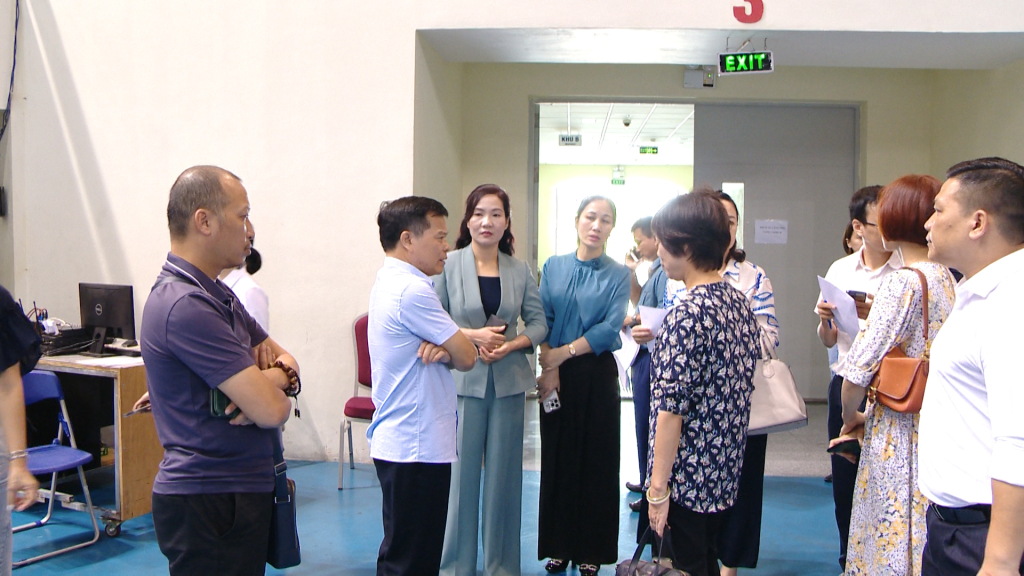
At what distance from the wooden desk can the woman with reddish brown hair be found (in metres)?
3.21

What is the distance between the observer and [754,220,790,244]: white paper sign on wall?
256 inches

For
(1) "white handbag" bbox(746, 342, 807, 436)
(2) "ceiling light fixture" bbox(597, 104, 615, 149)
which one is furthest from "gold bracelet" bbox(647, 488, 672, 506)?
(2) "ceiling light fixture" bbox(597, 104, 615, 149)

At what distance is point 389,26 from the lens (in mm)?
4703

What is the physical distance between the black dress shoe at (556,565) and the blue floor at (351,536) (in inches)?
1.7

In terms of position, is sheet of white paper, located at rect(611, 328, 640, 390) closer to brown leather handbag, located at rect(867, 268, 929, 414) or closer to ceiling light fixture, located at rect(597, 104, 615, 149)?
brown leather handbag, located at rect(867, 268, 929, 414)

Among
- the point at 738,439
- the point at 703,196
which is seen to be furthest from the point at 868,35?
the point at 738,439

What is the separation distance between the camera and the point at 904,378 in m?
1.99

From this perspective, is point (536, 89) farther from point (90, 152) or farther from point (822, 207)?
point (90, 152)

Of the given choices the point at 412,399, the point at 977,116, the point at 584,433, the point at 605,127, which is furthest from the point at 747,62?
the point at 605,127

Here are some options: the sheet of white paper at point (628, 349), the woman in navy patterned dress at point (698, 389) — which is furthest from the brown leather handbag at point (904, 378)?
the sheet of white paper at point (628, 349)

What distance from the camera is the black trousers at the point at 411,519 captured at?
7.32ft

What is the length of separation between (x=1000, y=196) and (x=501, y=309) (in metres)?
1.87

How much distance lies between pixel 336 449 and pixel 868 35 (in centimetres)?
436

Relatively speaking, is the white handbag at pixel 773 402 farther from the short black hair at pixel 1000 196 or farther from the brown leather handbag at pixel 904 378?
the short black hair at pixel 1000 196
